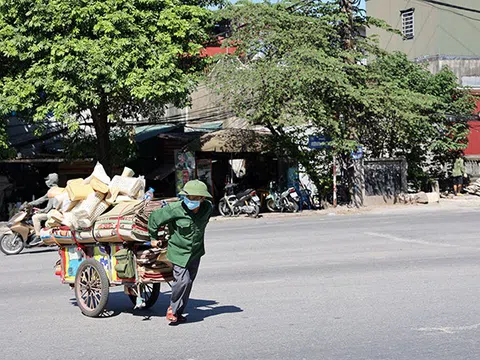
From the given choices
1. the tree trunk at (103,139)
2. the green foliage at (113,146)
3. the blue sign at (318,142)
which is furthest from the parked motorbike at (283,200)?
the tree trunk at (103,139)

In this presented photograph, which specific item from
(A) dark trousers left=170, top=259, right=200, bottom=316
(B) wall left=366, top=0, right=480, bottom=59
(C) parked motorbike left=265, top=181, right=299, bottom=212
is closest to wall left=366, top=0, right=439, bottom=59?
(B) wall left=366, top=0, right=480, bottom=59

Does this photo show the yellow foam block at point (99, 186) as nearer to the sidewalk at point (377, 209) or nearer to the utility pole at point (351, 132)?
the sidewalk at point (377, 209)

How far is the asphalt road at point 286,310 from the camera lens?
6305 millimetres

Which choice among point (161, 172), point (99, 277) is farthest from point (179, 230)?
point (161, 172)

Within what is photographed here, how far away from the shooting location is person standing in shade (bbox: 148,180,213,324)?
7.08 metres

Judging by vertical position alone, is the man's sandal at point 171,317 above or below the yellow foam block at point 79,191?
below

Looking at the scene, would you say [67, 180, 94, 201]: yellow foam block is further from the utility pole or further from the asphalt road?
the utility pole

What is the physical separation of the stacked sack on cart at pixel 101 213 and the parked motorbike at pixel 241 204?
15315 millimetres

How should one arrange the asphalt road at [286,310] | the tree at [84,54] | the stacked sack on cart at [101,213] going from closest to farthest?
the asphalt road at [286,310]
the stacked sack on cart at [101,213]
the tree at [84,54]

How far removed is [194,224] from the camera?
7191 mm

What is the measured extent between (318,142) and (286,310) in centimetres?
1736

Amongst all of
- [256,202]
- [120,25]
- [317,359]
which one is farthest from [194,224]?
[256,202]

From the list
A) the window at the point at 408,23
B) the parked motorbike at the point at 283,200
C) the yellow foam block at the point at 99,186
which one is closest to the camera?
the yellow foam block at the point at 99,186

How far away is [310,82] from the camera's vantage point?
22.7 metres
